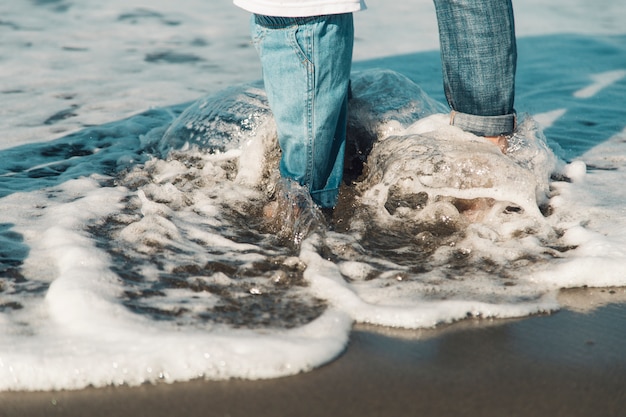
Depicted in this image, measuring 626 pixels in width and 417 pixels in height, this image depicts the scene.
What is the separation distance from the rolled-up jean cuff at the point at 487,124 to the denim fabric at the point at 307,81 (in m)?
0.45

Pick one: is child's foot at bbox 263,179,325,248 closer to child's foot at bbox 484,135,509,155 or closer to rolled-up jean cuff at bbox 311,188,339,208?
rolled-up jean cuff at bbox 311,188,339,208

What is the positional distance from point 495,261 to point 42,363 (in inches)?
55.2

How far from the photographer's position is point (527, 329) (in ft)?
6.49

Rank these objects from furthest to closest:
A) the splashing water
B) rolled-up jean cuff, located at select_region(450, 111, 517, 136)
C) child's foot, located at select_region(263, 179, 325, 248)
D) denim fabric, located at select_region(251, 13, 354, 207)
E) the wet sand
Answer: rolled-up jean cuff, located at select_region(450, 111, 517, 136), child's foot, located at select_region(263, 179, 325, 248), denim fabric, located at select_region(251, 13, 354, 207), the splashing water, the wet sand

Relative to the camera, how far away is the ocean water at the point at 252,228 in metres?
1.87

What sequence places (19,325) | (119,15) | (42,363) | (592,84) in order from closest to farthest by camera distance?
(42,363) < (19,325) < (592,84) < (119,15)

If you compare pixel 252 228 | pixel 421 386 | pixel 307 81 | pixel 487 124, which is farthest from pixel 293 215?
pixel 421 386

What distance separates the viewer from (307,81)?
2473 mm

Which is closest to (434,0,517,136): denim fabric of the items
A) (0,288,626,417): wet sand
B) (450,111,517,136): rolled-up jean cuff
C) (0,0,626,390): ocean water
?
(450,111,517,136): rolled-up jean cuff

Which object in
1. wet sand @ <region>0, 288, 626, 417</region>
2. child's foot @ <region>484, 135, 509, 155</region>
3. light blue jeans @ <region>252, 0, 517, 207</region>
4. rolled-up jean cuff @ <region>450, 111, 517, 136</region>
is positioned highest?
light blue jeans @ <region>252, 0, 517, 207</region>

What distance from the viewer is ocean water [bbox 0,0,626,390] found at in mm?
1873

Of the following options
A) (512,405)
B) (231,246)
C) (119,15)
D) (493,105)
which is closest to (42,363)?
(231,246)

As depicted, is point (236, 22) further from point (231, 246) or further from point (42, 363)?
point (42, 363)

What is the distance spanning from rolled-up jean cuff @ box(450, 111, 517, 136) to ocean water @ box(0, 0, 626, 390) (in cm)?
4
